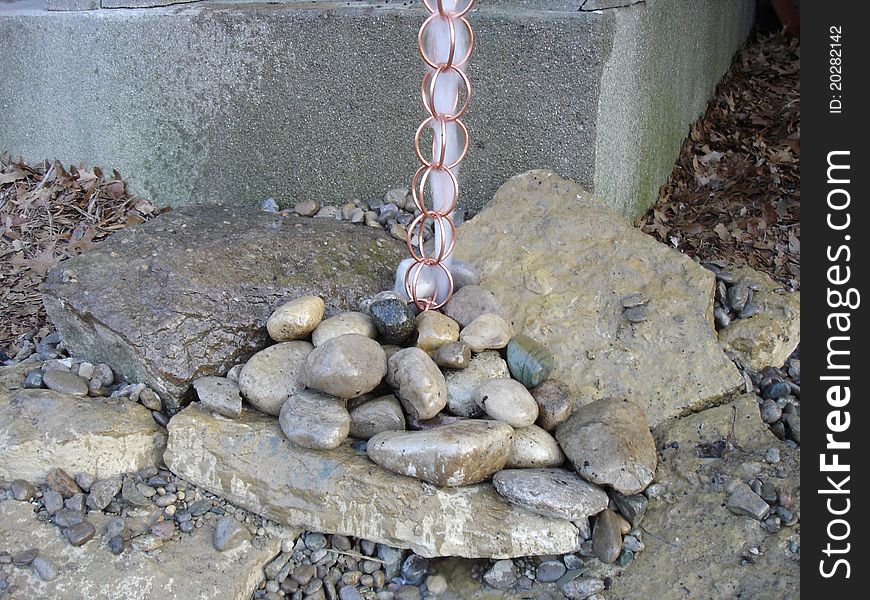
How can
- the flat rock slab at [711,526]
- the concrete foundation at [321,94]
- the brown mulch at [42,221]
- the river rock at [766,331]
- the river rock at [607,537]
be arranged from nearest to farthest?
the flat rock slab at [711,526]
the river rock at [607,537]
the river rock at [766,331]
the concrete foundation at [321,94]
the brown mulch at [42,221]

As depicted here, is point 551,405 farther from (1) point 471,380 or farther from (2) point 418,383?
(2) point 418,383

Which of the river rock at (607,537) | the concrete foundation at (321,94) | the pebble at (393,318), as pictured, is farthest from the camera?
the concrete foundation at (321,94)

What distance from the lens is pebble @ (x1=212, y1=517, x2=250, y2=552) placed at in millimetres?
2127

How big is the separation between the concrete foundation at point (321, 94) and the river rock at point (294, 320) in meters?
0.98

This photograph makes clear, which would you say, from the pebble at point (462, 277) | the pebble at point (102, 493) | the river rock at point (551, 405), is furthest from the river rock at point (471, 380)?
the pebble at point (102, 493)

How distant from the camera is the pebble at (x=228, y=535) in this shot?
6.98ft

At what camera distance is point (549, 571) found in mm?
2090

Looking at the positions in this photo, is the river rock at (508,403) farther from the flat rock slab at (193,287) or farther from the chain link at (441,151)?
the flat rock slab at (193,287)

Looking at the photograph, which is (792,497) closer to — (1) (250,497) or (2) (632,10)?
(1) (250,497)

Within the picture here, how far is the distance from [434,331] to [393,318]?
12 centimetres

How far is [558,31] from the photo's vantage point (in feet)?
9.46

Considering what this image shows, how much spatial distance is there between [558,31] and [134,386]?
71.1 inches

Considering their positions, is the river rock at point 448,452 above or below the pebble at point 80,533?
above

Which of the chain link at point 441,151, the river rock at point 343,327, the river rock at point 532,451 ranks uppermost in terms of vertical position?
the chain link at point 441,151
